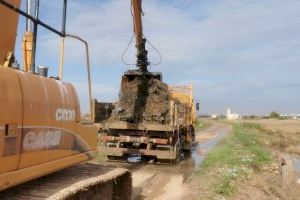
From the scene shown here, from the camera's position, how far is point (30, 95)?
5.23 meters

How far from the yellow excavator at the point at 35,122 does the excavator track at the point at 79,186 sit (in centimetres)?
2

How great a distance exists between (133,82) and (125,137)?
232 cm

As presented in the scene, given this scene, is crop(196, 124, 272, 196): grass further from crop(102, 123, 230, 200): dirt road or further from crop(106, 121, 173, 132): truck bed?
crop(106, 121, 173, 132): truck bed

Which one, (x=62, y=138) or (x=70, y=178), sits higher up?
(x=62, y=138)

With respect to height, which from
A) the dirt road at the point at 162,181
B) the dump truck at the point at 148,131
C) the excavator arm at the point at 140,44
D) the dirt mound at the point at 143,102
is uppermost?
the excavator arm at the point at 140,44

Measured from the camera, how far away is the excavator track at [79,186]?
212 inches

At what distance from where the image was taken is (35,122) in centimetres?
528

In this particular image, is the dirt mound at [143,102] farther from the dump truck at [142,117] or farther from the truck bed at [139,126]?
the truck bed at [139,126]

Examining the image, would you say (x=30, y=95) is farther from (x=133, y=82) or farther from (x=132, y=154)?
(x=133, y=82)

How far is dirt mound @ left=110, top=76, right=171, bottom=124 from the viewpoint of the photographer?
53.3 feet

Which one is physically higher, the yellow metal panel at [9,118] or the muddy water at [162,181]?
the yellow metal panel at [9,118]

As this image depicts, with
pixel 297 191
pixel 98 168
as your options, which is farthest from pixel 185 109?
pixel 98 168

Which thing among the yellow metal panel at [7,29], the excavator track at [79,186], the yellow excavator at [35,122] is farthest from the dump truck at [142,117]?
the yellow metal panel at [7,29]

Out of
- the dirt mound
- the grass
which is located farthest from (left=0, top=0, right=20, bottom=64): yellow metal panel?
the dirt mound
